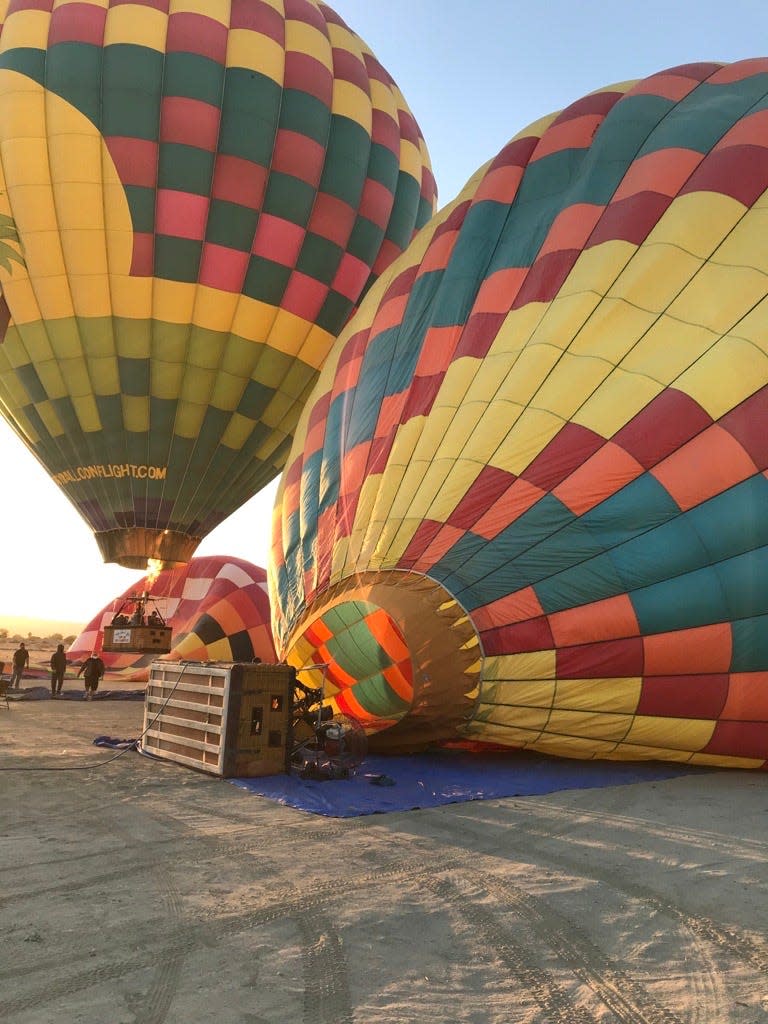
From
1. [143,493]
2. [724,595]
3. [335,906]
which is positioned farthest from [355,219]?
[335,906]

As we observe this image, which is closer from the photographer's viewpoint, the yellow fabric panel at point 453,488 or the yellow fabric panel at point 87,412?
the yellow fabric panel at point 453,488

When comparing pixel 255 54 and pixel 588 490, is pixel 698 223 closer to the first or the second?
pixel 588 490

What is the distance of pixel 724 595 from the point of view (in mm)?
4934

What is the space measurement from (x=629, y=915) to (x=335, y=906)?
1.04 m

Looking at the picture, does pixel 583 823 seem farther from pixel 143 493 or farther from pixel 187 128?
pixel 187 128

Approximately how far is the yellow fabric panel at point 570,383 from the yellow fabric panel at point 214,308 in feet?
21.1

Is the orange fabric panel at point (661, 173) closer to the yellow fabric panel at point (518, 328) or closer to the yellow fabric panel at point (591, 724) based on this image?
the yellow fabric panel at point (518, 328)

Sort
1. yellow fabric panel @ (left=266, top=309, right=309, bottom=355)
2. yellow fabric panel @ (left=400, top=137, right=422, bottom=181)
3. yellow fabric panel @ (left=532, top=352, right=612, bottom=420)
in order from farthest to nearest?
yellow fabric panel @ (left=400, top=137, right=422, bottom=181) < yellow fabric panel @ (left=266, top=309, right=309, bottom=355) < yellow fabric panel @ (left=532, top=352, right=612, bottom=420)

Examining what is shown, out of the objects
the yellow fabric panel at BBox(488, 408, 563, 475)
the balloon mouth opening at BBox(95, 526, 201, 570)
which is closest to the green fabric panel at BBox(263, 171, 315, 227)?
the balloon mouth opening at BBox(95, 526, 201, 570)

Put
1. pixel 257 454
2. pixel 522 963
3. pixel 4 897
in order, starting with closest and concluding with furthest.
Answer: pixel 522 963 → pixel 4 897 → pixel 257 454

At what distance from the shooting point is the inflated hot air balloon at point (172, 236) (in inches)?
396

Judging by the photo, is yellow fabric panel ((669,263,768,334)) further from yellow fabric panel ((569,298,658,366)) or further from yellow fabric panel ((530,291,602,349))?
yellow fabric panel ((530,291,602,349))

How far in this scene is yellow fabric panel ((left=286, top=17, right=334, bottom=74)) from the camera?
11000 millimetres

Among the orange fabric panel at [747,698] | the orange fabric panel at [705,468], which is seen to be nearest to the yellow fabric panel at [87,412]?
the orange fabric panel at [705,468]
